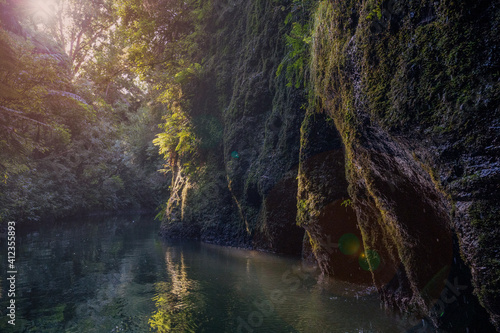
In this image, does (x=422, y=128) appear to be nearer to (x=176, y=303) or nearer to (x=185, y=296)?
(x=176, y=303)

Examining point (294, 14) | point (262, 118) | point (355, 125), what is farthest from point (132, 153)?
point (355, 125)

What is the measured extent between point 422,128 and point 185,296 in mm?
5375

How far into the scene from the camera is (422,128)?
3088mm

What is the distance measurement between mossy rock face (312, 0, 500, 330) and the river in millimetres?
1134

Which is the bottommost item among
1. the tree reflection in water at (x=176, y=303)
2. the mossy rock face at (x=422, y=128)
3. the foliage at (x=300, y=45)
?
the tree reflection in water at (x=176, y=303)

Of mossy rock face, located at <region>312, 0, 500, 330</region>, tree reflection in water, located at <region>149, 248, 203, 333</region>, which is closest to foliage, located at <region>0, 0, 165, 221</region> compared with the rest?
tree reflection in water, located at <region>149, 248, 203, 333</region>

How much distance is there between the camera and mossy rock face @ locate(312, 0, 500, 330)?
2521 millimetres

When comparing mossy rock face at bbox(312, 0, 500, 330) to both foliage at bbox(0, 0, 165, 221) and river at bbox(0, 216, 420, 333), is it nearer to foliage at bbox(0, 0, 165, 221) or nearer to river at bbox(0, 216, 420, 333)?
river at bbox(0, 216, 420, 333)

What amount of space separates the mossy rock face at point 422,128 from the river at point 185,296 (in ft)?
3.72

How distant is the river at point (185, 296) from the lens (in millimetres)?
5004

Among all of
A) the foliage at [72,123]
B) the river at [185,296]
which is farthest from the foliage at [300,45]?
the foliage at [72,123]

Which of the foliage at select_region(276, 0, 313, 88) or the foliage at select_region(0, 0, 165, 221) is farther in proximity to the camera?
the foliage at select_region(0, 0, 165, 221)

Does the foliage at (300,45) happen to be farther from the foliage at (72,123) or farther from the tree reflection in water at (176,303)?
the foliage at (72,123)

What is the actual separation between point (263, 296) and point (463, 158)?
15.3 ft
